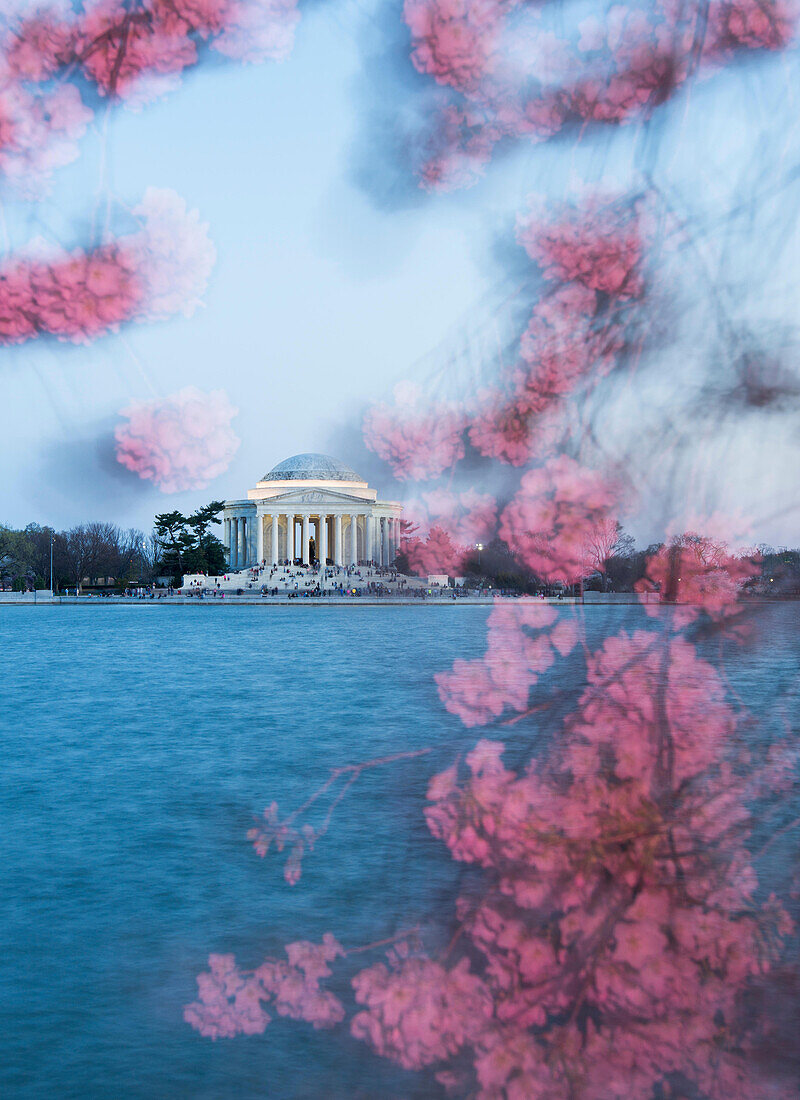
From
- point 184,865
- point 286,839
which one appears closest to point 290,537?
point 286,839

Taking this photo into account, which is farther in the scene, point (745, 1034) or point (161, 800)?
point (161, 800)

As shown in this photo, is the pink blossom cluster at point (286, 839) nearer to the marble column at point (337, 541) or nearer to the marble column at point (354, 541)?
the marble column at point (337, 541)

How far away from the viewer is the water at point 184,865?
362 inches

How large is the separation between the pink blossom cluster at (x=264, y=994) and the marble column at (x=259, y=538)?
156391mm

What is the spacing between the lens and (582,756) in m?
23.2

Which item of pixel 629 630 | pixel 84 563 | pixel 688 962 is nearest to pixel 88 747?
pixel 688 962

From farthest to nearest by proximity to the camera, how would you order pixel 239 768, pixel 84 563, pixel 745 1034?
1. pixel 84 563
2. pixel 239 768
3. pixel 745 1034

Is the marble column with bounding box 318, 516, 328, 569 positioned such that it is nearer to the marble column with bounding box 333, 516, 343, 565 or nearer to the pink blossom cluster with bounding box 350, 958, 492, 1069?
the marble column with bounding box 333, 516, 343, 565

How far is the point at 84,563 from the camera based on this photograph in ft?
536

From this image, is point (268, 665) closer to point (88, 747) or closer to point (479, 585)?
point (88, 747)

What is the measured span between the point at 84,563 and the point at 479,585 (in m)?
65.0

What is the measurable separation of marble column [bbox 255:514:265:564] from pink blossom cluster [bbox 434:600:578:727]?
84784 millimetres

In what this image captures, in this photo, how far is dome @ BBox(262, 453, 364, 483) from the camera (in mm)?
174125

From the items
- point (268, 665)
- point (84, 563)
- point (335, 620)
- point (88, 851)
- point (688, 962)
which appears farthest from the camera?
point (84, 563)
